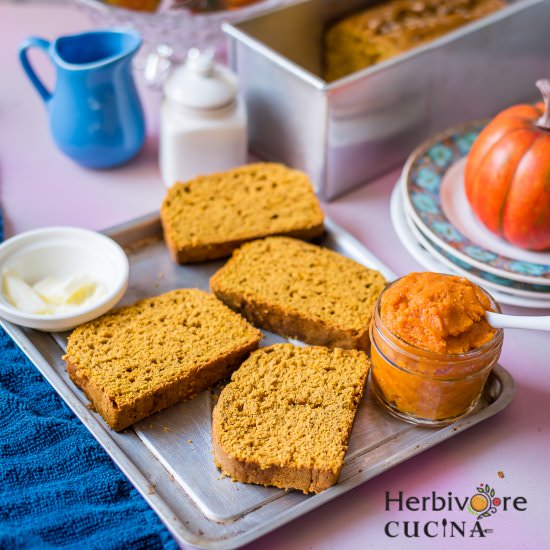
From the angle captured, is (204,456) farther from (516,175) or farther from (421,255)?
(516,175)

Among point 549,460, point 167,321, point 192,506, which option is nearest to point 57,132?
point 167,321

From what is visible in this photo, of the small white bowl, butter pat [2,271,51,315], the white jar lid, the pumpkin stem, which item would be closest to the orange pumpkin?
the pumpkin stem

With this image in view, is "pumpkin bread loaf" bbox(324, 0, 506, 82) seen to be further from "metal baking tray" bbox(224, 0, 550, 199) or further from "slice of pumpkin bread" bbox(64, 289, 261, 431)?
"slice of pumpkin bread" bbox(64, 289, 261, 431)

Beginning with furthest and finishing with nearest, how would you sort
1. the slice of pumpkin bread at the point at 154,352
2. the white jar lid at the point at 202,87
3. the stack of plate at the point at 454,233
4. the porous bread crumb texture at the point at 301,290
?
the white jar lid at the point at 202,87 < the stack of plate at the point at 454,233 < the porous bread crumb texture at the point at 301,290 < the slice of pumpkin bread at the point at 154,352

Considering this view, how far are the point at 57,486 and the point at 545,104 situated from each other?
1.07m

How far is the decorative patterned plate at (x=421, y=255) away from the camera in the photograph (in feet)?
5.10

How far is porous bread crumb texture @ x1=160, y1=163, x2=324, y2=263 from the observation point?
1.63 metres

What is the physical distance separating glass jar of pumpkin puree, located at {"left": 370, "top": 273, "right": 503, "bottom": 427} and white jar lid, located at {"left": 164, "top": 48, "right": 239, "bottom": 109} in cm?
65

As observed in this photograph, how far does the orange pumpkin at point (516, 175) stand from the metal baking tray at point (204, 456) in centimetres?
32

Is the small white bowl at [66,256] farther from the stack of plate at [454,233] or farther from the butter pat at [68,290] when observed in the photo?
the stack of plate at [454,233]

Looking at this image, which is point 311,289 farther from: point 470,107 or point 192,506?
point 470,107

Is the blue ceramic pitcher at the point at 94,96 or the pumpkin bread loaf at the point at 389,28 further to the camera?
the pumpkin bread loaf at the point at 389,28

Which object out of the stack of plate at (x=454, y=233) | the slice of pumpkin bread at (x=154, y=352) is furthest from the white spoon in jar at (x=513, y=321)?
the slice of pumpkin bread at (x=154, y=352)

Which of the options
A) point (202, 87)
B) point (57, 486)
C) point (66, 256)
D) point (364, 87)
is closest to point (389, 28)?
point (364, 87)
